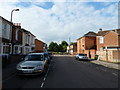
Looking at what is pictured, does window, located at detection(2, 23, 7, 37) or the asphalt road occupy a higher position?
window, located at detection(2, 23, 7, 37)

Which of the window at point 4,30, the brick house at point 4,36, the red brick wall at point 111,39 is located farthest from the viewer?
the red brick wall at point 111,39

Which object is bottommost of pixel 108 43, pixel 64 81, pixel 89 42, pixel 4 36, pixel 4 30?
pixel 64 81

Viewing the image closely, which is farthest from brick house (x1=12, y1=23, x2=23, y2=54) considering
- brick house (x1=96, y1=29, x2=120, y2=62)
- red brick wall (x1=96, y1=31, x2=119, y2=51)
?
red brick wall (x1=96, y1=31, x2=119, y2=51)

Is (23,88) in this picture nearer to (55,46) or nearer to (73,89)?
(73,89)

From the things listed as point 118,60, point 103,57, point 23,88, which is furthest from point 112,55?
point 23,88

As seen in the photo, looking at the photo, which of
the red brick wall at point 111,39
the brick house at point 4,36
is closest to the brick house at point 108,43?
the red brick wall at point 111,39

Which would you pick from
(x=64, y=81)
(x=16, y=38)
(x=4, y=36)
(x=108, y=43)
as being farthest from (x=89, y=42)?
(x=64, y=81)

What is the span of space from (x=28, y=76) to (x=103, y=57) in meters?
18.8

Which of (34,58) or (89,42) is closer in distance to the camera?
(34,58)

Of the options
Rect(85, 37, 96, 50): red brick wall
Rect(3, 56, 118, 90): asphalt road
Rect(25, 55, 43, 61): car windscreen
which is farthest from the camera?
Rect(85, 37, 96, 50): red brick wall

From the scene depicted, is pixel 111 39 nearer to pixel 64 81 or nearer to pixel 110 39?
pixel 110 39

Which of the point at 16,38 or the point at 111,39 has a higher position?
the point at 111,39

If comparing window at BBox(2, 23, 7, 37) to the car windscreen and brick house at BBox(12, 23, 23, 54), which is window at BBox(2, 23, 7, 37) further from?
the car windscreen

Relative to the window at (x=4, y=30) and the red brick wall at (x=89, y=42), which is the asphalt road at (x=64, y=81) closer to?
the window at (x=4, y=30)
